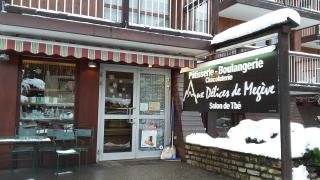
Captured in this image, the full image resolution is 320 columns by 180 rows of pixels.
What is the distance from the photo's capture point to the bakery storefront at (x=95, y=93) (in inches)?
314

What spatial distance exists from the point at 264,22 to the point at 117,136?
5206 millimetres

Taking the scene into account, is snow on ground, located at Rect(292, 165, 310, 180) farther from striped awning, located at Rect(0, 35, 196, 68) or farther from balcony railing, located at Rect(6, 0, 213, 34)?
balcony railing, located at Rect(6, 0, 213, 34)

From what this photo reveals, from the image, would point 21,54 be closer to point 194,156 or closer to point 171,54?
point 171,54

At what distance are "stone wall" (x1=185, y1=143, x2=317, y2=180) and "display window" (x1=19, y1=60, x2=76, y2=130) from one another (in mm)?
3284

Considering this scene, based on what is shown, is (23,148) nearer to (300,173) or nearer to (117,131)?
(117,131)

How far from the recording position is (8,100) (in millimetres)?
8047

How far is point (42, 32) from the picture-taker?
6.96 metres

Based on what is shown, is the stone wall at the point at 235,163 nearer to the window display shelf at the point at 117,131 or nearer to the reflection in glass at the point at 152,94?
the reflection in glass at the point at 152,94

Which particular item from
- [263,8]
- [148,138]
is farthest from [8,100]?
[263,8]

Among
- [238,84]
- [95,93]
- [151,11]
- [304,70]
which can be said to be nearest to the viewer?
[238,84]

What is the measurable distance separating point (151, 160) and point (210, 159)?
201 centimetres

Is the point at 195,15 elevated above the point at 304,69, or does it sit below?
above

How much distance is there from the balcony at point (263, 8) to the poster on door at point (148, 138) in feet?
18.5

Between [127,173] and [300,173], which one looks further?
[127,173]
